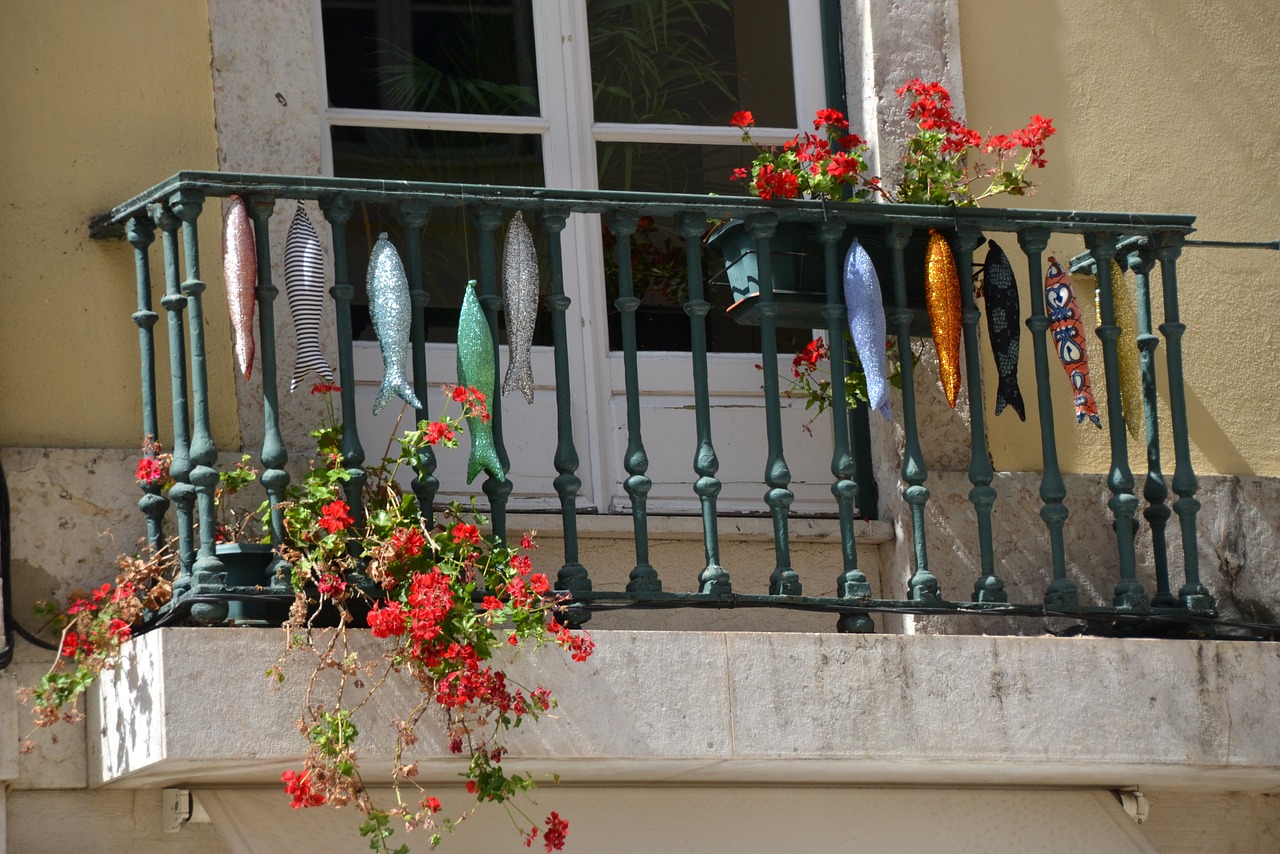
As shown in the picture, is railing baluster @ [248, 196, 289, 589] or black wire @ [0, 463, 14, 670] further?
black wire @ [0, 463, 14, 670]

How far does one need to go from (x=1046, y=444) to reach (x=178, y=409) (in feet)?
6.52

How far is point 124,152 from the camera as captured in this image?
489cm

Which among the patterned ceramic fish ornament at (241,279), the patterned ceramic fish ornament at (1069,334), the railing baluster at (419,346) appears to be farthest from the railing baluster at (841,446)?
the patterned ceramic fish ornament at (241,279)

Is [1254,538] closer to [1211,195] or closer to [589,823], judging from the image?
[1211,195]

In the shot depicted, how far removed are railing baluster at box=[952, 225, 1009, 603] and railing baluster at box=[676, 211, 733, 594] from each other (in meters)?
0.62

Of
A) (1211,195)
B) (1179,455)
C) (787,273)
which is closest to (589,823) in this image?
(787,273)

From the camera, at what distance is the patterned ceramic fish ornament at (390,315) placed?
4.46 metres

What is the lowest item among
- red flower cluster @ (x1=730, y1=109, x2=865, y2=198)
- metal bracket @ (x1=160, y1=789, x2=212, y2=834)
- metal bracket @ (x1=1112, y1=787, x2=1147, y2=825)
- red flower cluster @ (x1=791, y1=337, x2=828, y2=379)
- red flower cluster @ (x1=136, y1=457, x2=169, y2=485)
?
metal bracket @ (x1=1112, y1=787, x2=1147, y2=825)

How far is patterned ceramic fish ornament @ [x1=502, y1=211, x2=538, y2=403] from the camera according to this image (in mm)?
4637

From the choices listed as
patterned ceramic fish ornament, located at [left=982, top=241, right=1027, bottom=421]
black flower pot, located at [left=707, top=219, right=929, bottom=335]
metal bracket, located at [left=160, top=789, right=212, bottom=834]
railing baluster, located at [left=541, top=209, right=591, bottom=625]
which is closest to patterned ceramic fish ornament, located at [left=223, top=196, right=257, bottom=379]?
railing baluster, located at [left=541, top=209, right=591, bottom=625]

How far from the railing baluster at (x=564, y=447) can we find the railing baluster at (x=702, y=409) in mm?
272

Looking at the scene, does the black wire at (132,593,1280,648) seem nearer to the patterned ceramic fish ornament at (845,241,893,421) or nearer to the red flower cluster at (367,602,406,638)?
the red flower cluster at (367,602,406,638)

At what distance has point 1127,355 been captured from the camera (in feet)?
17.2

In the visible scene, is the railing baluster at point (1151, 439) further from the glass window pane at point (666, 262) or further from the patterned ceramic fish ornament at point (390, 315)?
the patterned ceramic fish ornament at point (390, 315)
